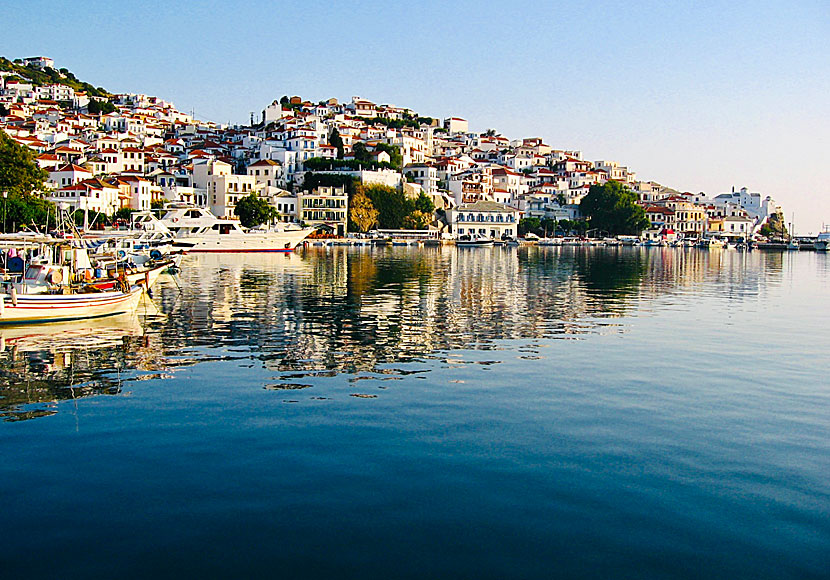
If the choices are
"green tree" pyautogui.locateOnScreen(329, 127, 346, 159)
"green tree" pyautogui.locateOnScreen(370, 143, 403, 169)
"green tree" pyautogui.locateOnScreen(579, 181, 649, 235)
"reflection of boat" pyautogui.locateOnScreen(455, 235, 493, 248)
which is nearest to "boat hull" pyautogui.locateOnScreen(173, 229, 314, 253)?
"reflection of boat" pyautogui.locateOnScreen(455, 235, 493, 248)

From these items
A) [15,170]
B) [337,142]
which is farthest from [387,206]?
[15,170]

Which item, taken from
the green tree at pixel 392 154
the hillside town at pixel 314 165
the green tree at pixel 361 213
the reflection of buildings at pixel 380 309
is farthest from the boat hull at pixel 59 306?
the green tree at pixel 392 154

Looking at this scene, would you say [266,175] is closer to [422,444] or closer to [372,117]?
[372,117]

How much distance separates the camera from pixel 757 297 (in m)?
32.8

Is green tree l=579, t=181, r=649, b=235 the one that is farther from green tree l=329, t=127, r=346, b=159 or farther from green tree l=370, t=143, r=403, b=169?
green tree l=329, t=127, r=346, b=159

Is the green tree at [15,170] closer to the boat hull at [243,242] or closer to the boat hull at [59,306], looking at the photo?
the boat hull at [243,242]

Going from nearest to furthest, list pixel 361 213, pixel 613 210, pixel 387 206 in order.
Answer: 1. pixel 361 213
2. pixel 387 206
3. pixel 613 210

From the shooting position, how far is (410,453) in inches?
369

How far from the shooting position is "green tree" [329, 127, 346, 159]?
399ft

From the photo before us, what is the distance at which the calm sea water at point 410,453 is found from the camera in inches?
263

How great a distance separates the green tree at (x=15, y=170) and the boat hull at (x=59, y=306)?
40609 mm

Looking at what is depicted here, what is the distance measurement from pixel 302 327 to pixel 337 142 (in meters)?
106

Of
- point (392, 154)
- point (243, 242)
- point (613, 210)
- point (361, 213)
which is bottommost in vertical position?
point (243, 242)

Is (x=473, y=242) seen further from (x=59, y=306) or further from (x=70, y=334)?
(x=70, y=334)
